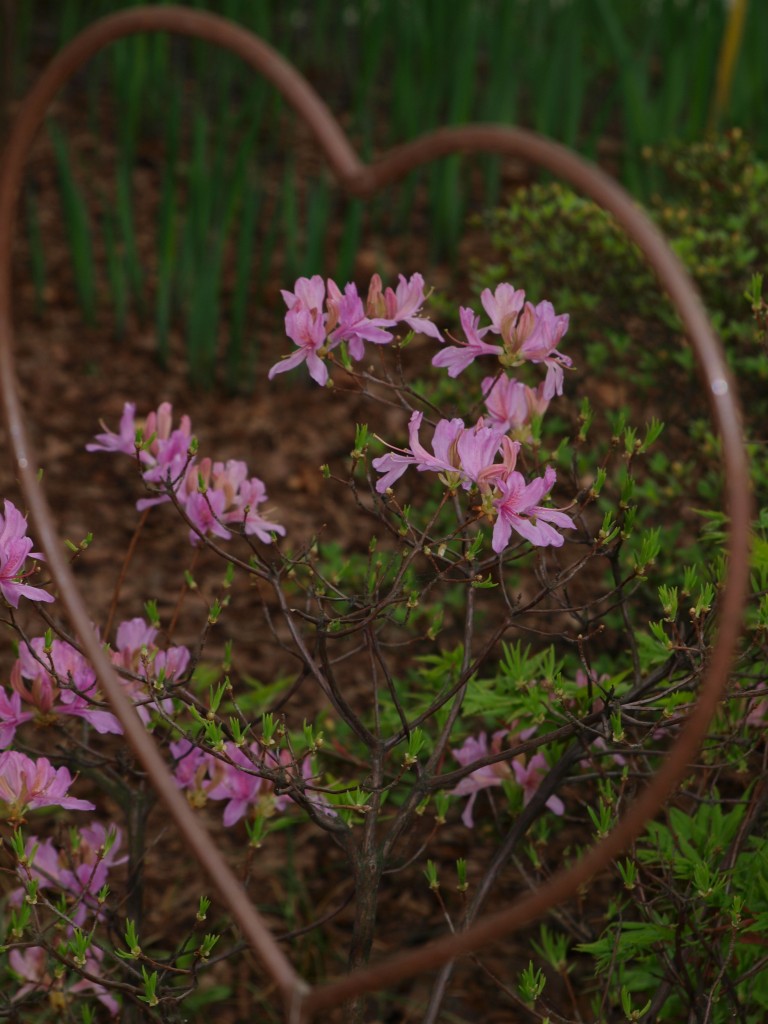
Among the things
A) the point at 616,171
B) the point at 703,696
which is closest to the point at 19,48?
the point at 616,171

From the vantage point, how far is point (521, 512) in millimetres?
1167

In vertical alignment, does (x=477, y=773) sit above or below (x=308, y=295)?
below

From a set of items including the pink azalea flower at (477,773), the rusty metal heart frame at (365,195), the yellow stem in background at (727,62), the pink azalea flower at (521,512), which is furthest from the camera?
the yellow stem in background at (727,62)

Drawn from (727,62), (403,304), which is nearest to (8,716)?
(403,304)

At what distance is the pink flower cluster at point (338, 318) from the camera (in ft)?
4.11

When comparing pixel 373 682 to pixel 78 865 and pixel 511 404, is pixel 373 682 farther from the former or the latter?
pixel 78 865

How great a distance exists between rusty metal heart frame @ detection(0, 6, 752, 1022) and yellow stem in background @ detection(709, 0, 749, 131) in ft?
9.96

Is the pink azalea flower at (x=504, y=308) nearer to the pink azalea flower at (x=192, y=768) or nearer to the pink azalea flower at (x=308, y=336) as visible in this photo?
the pink azalea flower at (x=308, y=336)

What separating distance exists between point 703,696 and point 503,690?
2.76 feet

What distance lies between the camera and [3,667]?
2422 mm

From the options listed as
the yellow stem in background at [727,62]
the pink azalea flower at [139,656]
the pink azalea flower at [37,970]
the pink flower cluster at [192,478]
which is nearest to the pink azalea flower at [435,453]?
the pink flower cluster at [192,478]

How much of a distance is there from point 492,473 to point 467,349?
0.25m

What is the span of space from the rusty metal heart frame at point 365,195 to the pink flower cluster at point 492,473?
30 cm

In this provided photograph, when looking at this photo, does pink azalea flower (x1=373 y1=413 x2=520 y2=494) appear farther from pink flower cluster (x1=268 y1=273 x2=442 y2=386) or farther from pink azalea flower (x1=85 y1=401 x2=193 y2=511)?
pink azalea flower (x1=85 y1=401 x2=193 y2=511)
